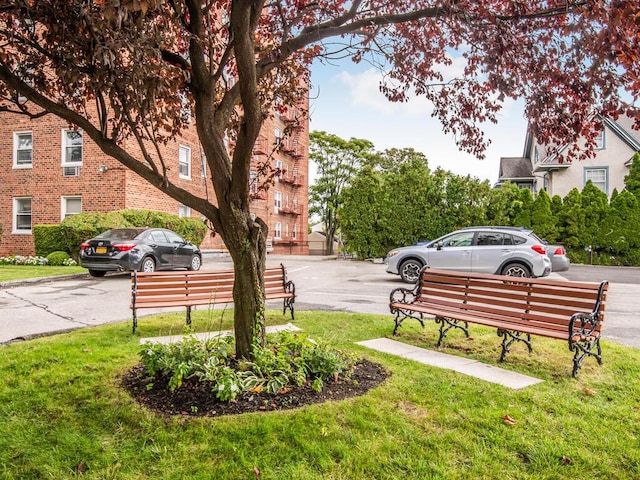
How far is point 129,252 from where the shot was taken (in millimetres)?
13219

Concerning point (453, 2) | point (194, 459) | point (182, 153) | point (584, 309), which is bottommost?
point (194, 459)

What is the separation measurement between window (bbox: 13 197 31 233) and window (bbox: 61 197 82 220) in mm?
1853

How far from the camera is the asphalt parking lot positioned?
739 centimetres

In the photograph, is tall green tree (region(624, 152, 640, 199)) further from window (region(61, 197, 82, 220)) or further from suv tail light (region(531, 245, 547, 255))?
window (region(61, 197, 82, 220))

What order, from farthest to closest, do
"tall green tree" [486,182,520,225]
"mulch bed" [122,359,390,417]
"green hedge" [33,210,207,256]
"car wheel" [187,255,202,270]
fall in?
"tall green tree" [486,182,520,225] < "green hedge" [33,210,207,256] < "car wheel" [187,255,202,270] < "mulch bed" [122,359,390,417]

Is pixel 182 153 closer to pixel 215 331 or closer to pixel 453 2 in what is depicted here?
pixel 215 331

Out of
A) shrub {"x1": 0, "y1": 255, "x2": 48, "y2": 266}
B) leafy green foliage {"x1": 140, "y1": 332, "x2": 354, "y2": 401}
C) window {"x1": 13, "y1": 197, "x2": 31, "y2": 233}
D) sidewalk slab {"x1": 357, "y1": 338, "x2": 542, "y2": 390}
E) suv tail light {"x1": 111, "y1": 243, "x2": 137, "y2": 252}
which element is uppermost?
window {"x1": 13, "y1": 197, "x2": 31, "y2": 233}

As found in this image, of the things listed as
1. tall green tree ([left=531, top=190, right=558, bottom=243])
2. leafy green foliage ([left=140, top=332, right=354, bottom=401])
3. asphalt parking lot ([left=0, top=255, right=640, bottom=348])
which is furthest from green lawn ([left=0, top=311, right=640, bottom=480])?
tall green tree ([left=531, top=190, right=558, bottom=243])

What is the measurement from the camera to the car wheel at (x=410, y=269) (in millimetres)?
13852

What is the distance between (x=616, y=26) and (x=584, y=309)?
3248mm

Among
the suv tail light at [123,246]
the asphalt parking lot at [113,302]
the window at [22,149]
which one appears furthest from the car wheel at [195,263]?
the window at [22,149]

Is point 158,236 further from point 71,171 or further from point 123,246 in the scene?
point 71,171

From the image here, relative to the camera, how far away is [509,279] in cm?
595

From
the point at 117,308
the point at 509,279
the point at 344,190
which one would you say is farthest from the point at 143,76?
the point at 344,190
